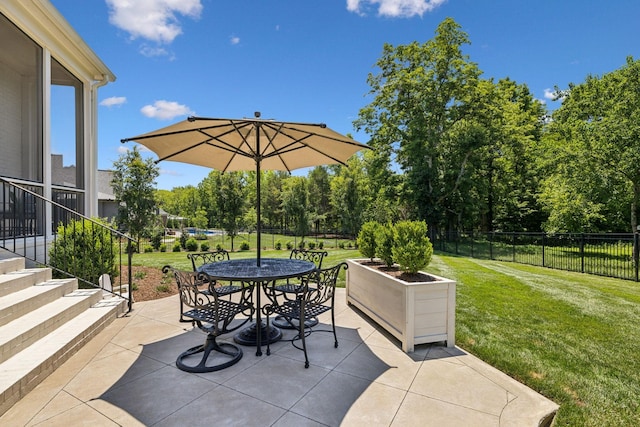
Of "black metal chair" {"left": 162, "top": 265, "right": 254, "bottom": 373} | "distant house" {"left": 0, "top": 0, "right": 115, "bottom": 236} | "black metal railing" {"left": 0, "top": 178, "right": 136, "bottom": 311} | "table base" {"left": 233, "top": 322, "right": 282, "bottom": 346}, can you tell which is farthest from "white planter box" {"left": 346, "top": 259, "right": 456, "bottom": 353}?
"distant house" {"left": 0, "top": 0, "right": 115, "bottom": 236}

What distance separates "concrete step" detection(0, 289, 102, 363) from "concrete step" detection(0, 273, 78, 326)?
47 millimetres

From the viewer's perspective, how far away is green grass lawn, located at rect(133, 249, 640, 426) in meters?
2.37

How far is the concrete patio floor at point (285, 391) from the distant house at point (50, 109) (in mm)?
4135

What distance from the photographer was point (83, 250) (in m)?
4.62

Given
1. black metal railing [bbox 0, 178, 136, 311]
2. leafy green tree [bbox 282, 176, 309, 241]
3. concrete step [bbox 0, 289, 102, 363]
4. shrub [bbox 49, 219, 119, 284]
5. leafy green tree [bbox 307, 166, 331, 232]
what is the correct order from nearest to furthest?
concrete step [bbox 0, 289, 102, 363] < black metal railing [bbox 0, 178, 136, 311] < shrub [bbox 49, 219, 119, 284] < leafy green tree [bbox 282, 176, 309, 241] < leafy green tree [bbox 307, 166, 331, 232]

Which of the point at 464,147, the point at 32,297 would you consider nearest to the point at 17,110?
the point at 32,297

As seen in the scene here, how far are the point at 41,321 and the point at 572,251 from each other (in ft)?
43.9

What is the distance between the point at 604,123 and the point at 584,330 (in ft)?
44.1

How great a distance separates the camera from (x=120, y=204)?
15211mm

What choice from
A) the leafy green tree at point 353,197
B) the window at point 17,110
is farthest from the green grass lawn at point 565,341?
the leafy green tree at point 353,197

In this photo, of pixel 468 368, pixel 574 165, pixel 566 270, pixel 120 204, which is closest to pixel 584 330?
pixel 468 368

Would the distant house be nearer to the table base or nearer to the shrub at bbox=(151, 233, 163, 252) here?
the table base

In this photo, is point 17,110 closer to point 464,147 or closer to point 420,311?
point 420,311

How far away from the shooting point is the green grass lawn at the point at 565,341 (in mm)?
2367
